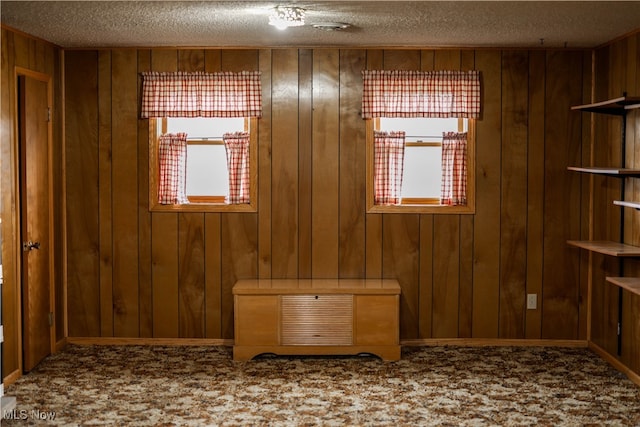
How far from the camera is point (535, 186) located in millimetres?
6512

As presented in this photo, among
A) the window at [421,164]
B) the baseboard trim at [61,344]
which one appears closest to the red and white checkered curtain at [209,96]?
the window at [421,164]

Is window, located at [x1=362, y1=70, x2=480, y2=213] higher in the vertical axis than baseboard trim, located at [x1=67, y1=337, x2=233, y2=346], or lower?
higher

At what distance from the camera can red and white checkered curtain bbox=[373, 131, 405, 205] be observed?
6.50m

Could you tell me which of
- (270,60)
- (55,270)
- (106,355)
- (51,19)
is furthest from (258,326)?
(51,19)

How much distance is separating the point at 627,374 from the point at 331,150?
8.63ft

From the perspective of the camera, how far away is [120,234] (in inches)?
259

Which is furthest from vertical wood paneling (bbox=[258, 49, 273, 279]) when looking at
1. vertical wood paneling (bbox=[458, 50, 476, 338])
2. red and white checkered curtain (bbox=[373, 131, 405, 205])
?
vertical wood paneling (bbox=[458, 50, 476, 338])

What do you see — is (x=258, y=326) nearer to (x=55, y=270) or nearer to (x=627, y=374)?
(x=55, y=270)

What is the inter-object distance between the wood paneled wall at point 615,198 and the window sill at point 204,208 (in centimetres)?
259

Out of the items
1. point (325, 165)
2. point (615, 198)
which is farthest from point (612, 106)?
point (325, 165)

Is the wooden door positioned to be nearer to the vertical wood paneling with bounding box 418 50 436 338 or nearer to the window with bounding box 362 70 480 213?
the window with bounding box 362 70 480 213

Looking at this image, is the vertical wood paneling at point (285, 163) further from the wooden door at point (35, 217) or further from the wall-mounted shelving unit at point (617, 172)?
the wall-mounted shelving unit at point (617, 172)

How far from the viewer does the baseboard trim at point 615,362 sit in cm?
557

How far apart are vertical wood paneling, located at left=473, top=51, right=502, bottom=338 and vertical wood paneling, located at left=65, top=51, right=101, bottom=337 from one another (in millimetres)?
2924
